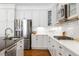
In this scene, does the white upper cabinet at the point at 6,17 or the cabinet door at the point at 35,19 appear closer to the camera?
the white upper cabinet at the point at 6,17

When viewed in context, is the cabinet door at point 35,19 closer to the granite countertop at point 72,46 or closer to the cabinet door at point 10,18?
the cabinet door at point 10,18

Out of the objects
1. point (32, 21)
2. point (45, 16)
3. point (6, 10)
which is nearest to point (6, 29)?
point (6, 10)

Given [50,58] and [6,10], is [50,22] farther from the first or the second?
[50,58]

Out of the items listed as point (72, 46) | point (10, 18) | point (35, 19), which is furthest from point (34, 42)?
point (72, 46)

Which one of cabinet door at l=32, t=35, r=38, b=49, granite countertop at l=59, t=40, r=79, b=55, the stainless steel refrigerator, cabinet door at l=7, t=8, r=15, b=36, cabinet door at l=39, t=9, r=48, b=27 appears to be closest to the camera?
granite countertop at l=59, t=40, r=79, b=55

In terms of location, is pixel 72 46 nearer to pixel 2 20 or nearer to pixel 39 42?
→ pixel 39 42

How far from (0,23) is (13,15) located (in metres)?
0.70

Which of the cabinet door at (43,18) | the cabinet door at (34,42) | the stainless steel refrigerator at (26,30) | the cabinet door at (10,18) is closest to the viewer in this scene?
the cabinet door at (34,42)

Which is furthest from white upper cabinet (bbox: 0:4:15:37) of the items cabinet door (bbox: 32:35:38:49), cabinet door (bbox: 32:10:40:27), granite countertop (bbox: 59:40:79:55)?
granite countertop (bbox: 59:40:79:55)

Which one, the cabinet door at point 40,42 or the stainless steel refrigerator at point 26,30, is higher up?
the stainless steel refrigerator at point 26,30

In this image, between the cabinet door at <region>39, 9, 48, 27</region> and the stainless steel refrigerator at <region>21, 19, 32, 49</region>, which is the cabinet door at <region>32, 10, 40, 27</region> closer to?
the cabinet door at <region>39, 9, 48, 27</region>

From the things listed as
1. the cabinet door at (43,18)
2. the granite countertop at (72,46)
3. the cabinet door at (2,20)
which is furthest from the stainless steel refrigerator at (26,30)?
the granite countertop at (72,46)

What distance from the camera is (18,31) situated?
524 centimetres

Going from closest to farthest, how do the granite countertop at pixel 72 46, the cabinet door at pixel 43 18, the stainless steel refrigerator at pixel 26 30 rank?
the granite countertop at pixel 72 46 < the stainless steel refrigerator at pixel 26 30 < the cabinet door at pixel 43 18
